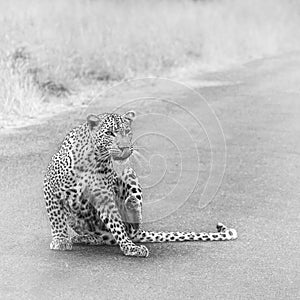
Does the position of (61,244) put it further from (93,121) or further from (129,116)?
(129,116)

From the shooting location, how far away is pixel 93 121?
638cm

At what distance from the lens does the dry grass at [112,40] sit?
14367mm

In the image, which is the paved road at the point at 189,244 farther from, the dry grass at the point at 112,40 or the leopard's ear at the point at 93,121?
the dry grass at the point at 112,40

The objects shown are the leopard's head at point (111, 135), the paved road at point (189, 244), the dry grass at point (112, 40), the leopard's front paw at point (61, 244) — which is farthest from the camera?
the dry grass at point (112, 40)

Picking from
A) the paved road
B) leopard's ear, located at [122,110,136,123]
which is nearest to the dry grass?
the paved road

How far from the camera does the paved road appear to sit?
596 centimetres

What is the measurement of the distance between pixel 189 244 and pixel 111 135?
119 cm

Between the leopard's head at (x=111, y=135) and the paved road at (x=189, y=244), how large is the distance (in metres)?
0.76

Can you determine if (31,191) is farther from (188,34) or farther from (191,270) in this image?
(188,34)

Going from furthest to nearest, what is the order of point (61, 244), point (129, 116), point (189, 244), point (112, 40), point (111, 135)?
point (112, 40)
point (189, 244)
point (61, 244)
point (129, 116)
point (111, 135)

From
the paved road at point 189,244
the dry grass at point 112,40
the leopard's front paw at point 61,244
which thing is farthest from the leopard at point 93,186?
the dry grass at point 112,40

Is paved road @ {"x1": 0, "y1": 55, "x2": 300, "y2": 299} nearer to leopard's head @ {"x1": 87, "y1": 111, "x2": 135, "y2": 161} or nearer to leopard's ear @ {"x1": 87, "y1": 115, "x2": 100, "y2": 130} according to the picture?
leopard's head @ {"x1": 87, "y1": 111, "x2": 135, "y2": 161}

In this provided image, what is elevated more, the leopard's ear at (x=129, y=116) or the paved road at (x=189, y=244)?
the leopard's ear at (x=129, y=116)

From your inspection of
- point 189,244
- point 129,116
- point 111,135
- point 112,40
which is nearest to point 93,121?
point 111,135
